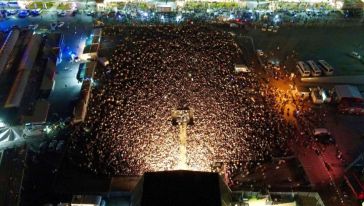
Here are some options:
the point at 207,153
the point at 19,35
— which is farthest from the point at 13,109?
the point at 207,153

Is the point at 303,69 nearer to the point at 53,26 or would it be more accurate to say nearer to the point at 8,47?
the point at 53,26

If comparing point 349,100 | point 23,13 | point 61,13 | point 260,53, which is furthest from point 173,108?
point 23,13

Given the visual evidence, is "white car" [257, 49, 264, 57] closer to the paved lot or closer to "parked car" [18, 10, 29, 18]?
the paved lot

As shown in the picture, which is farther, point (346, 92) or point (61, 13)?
point (61, 13)

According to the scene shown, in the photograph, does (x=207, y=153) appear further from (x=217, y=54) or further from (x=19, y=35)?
(x=19, y=35)

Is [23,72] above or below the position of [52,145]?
above

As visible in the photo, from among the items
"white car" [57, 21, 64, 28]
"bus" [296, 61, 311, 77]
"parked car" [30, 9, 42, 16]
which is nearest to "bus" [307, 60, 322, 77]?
"bus" [296, 61, 311, 77]

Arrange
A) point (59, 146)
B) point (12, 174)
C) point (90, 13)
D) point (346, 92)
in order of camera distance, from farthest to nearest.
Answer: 1. point (90, 13)
2. point (346, 92)
3. point (59, 146)
4. point (12, 174)

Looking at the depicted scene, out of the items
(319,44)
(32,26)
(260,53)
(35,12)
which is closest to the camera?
(260,53)
